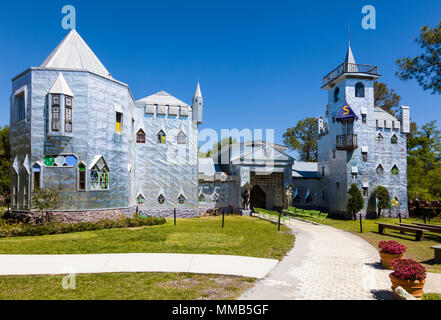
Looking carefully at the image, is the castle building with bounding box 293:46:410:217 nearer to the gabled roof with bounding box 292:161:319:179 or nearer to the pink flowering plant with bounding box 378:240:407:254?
the gabled roof with bounding box 292:161:319:179

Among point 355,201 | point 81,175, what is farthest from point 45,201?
point 355,201

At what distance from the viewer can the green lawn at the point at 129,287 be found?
705 centimetres

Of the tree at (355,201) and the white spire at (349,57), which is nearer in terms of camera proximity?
the tree at (355,201)

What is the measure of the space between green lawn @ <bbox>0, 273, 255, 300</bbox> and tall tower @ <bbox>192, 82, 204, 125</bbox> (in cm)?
2131

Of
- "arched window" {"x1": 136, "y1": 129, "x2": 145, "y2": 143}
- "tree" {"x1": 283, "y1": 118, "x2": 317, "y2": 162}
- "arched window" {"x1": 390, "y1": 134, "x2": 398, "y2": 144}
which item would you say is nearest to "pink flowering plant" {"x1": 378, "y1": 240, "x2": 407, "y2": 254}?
"arched window" {"x1": 136, "y1": 129, "x2": 145, "y2": 143}

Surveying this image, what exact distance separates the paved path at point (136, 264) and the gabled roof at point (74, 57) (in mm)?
14730

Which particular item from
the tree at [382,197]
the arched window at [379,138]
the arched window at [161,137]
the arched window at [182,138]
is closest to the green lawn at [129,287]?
the arched window at [161,137]

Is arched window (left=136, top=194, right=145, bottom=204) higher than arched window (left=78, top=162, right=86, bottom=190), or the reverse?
arched window (left=78, top=162, right=86, bottom=190)

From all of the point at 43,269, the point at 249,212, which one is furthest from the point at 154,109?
the point at 43,269

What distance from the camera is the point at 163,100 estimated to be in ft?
96.5

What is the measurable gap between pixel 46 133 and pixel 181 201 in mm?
13114

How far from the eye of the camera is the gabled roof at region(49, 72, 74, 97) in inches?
765

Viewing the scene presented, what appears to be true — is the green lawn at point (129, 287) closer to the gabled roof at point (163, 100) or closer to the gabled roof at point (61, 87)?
the gabled roof at point (61, 87)
